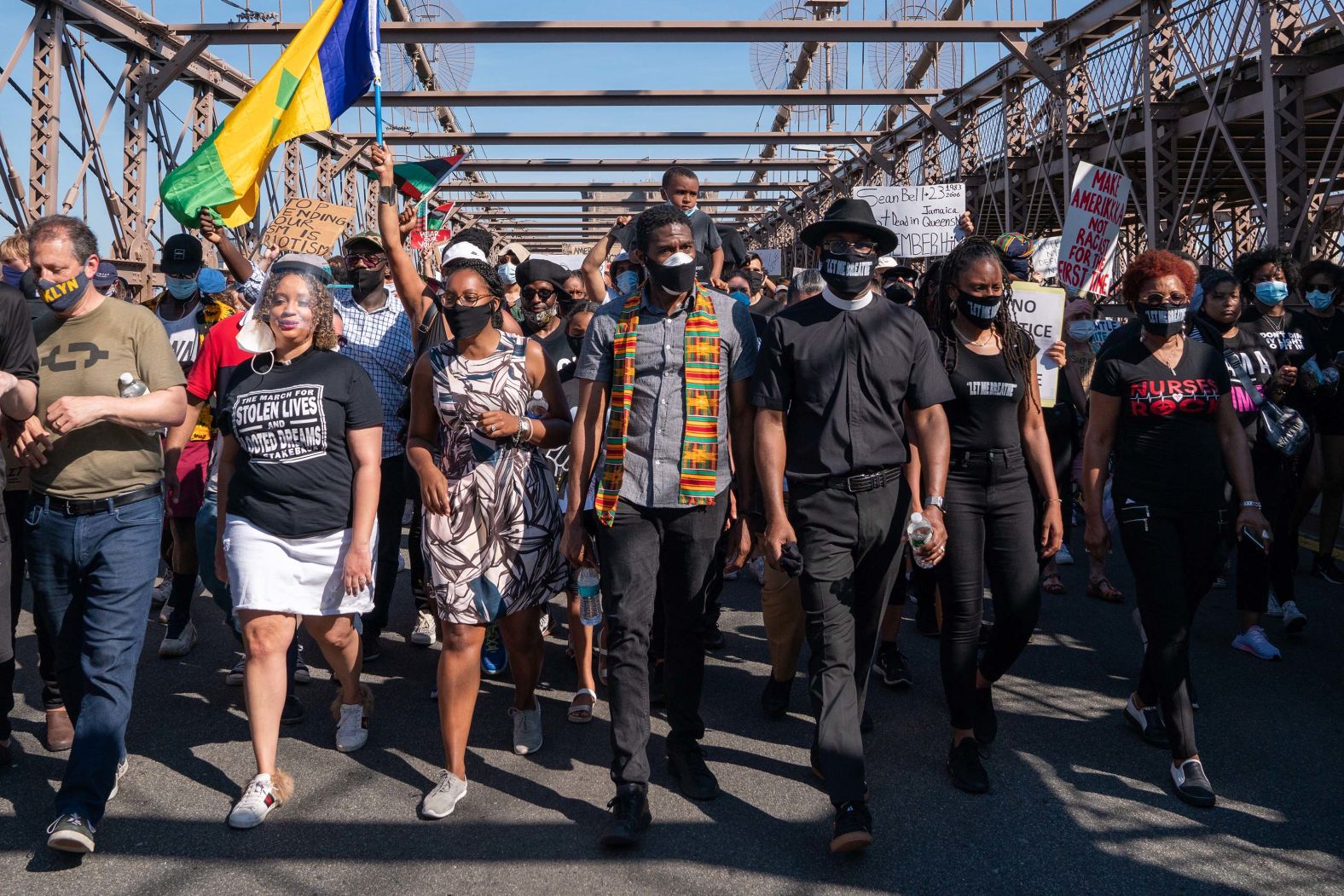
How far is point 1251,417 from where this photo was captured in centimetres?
545

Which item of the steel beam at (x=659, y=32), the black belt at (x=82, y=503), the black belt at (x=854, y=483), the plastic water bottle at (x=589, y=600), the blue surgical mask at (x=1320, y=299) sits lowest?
the plastic water bottle at (x=589, y=600)

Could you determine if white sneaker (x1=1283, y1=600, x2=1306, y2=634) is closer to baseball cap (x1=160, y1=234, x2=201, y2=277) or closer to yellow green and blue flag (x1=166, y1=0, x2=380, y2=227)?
yellow green and blue flag (x1=166, y1=0, x2=380, y2=227)

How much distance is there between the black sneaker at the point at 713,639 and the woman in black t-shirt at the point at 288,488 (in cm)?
228

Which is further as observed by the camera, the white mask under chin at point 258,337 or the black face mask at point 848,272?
the white mask under chin at point 258,337

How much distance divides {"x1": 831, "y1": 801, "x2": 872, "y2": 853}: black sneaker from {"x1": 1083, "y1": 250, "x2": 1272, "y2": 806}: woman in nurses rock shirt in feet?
4.44

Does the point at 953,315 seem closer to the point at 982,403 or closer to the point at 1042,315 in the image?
the point at 982,403

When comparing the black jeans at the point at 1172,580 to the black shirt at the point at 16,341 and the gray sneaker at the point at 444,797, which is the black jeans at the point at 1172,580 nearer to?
the gray sneaker at the point at 444,797

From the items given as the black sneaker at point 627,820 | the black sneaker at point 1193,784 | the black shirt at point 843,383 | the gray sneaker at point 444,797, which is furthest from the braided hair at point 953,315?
the gray sneaker at point 444,797

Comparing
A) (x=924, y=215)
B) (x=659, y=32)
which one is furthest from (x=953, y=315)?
(x=659, y=32)

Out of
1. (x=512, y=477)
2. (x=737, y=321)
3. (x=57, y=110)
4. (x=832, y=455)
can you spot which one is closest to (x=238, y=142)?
(x=512, y=477)

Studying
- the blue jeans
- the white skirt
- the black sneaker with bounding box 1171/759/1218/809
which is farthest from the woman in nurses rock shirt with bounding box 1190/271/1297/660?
the blue jeans

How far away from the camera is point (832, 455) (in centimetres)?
375

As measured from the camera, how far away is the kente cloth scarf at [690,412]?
12.5 feet

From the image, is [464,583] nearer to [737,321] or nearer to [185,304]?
[737,321]
